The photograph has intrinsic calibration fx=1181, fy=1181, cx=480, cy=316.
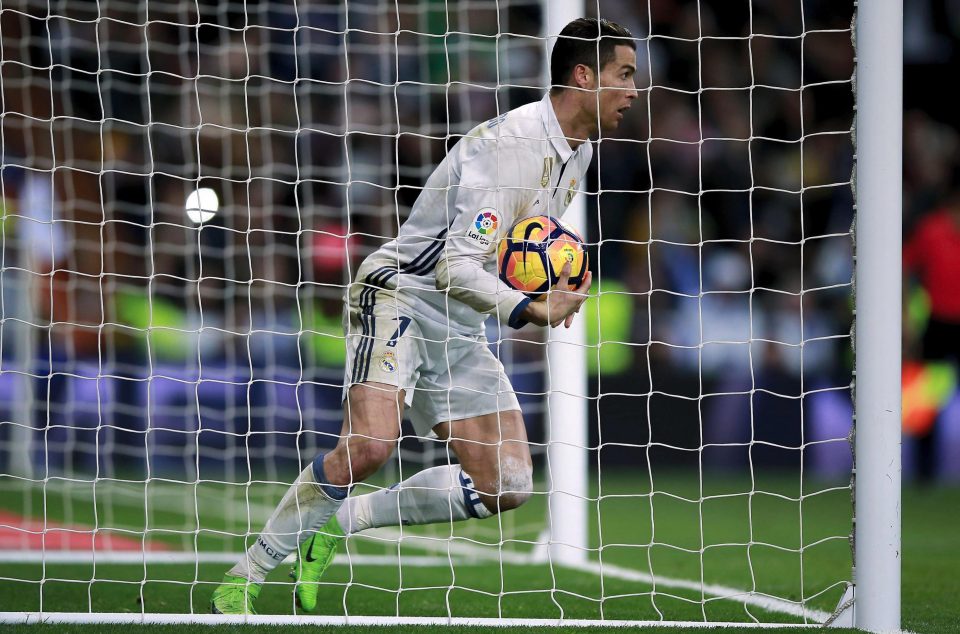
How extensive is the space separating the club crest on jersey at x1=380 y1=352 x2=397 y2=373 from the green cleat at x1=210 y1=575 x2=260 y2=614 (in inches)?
31.7

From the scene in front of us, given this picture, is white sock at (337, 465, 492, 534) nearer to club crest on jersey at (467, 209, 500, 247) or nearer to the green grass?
the green grass

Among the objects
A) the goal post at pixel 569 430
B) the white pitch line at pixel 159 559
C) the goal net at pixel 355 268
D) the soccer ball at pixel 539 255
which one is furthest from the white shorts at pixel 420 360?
the goal net at pixel 355 268

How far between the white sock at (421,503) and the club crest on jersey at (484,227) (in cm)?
88

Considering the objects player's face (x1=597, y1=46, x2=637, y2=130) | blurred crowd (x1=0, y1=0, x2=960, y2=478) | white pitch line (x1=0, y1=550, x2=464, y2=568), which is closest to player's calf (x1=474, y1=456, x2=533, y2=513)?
player's face (x1=597, y1=46, x2=637, y2=130)

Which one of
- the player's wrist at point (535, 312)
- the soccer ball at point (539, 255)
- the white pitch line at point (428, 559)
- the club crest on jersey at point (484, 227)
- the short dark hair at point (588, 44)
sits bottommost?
the white pitch line at point (428, 559)

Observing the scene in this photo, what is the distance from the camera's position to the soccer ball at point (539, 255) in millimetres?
3695

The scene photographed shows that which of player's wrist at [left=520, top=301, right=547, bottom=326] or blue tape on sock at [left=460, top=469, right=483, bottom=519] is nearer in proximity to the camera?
player's wrist at [left=520, top=301, right=547, bottom=326]

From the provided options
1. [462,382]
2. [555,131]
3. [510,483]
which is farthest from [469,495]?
[555,131]

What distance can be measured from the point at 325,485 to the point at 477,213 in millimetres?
1004

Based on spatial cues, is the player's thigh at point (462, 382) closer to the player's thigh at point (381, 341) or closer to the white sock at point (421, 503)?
the player's thigh at point (381, 341)

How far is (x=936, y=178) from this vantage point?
998cm

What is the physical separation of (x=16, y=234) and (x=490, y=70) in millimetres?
3991

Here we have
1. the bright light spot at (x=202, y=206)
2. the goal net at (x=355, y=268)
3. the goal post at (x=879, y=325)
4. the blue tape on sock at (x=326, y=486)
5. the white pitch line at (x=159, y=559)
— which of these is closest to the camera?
the goal post at (x=879, y=325)

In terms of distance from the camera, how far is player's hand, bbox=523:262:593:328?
356 cm
